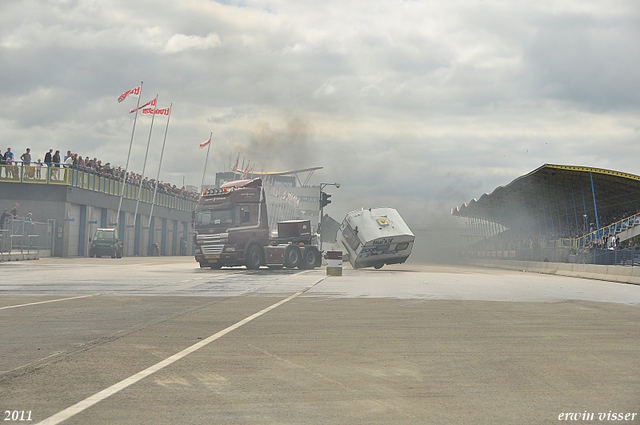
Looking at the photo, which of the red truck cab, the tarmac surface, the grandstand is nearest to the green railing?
the red truck cab

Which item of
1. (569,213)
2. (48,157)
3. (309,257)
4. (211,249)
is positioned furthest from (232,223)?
(569,213)

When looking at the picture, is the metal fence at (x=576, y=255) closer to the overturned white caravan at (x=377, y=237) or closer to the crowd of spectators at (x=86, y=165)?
the overturned white caravan at (x=377, y=237)

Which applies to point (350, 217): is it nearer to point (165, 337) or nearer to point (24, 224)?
point (24, 224)

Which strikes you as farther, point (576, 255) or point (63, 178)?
point (63, 178)

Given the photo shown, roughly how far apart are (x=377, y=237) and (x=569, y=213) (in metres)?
42.7

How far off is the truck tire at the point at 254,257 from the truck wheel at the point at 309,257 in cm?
295

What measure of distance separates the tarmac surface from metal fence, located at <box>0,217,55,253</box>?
2378 centimetres

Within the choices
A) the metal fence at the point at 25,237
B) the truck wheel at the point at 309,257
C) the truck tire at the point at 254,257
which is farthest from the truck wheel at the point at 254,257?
the metal fence at the point at 25,237

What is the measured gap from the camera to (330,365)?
23.4ft

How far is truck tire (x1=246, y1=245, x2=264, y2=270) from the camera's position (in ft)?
105

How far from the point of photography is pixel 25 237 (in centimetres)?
3866

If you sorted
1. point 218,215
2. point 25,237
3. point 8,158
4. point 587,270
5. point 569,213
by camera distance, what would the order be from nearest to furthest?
point 218,215
point 587,270
point 25,237
point 8,158
point 569,213

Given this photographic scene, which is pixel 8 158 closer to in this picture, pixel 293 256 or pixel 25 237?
pixel 25 237

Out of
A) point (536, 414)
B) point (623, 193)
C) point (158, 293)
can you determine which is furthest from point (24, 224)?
point (623, 193)
